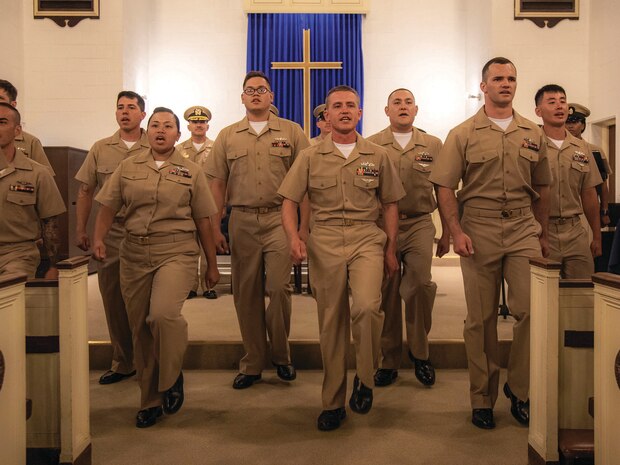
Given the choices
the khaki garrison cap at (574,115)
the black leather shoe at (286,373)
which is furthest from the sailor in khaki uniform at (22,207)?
the khaki garrison cap at (574,115)

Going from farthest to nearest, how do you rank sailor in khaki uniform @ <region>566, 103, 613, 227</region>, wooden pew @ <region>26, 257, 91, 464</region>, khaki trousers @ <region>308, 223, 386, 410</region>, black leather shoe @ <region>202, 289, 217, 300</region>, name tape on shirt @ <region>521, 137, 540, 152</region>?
1. black leather shoe @ <region>202, 289, 217, 300</region>
2. sailor in khaki uniform @ <region>566, 103, 613, 227</region>
3. name tape on shirt @ <region>521, 137, 540, 152</region>
4. khaki trousers @ <region>308, 223, 386, 410</region>
5. wooden pew @ <region>26, 257, 91, 464</region>

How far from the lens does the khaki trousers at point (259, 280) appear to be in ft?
11.7

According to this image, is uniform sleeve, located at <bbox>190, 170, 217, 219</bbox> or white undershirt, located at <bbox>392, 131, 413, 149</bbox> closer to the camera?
uniform sleeve, located at <bbox>190, 170, 217, 219</bbox>

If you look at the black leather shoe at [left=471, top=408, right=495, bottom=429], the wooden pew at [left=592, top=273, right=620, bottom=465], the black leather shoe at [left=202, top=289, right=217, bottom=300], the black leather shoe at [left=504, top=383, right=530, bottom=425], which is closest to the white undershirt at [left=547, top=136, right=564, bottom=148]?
the black leather shoe at [left=504, top=383, right=530, bottom=425]

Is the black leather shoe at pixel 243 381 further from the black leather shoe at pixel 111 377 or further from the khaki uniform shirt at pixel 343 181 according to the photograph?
the khaki uniform shirt at pixel 343 181

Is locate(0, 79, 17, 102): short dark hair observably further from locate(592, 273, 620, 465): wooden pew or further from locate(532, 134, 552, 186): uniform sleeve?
locate(592, 273, 620, 465): wooden pew

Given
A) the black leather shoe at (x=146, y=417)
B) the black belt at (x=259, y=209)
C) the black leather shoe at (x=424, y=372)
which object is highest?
the black belt at (x=259, y=209)

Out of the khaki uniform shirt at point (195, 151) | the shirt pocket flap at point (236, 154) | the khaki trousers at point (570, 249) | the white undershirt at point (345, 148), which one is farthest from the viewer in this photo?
the khaki uniform shirt at point (195, 151)

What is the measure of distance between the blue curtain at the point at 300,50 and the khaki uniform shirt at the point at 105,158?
18.9ft

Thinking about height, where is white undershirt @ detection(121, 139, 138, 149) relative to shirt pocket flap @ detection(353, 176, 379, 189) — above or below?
above

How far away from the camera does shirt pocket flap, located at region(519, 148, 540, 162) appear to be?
2.98 meters

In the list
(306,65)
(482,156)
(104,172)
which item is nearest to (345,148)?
(482,156)

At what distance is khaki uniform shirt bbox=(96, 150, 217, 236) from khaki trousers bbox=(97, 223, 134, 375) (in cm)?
59

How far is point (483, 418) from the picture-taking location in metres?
2.92
